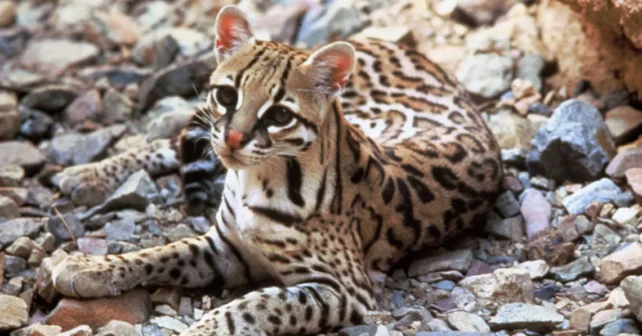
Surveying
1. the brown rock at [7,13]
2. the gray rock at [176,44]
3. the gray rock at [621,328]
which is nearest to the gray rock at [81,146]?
the gray rock at [176,44]

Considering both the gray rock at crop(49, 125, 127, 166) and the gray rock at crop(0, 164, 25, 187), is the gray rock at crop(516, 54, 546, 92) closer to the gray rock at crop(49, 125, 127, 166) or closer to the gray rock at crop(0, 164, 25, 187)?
the gray rock at crop(49, 125, 127, 166)

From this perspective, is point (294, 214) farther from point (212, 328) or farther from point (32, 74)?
point (32, 74)

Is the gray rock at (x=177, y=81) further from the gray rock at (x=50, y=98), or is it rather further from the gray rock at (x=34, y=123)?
the gray rock at (x=34, y=123)

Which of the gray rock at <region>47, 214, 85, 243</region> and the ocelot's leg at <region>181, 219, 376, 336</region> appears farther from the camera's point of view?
the gray rock at <region>47, 214, 85, 243</region>

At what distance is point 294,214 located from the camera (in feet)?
17.3

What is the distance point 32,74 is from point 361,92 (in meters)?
3.44

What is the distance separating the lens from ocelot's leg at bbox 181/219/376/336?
501 cm

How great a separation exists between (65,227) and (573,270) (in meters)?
3.05

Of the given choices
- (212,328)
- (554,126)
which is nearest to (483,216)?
(554,126)

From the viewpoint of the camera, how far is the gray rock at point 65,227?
249 inches

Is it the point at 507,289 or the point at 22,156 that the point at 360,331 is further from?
the point at 22,156

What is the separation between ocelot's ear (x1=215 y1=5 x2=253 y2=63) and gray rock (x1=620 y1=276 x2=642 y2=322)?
222cm

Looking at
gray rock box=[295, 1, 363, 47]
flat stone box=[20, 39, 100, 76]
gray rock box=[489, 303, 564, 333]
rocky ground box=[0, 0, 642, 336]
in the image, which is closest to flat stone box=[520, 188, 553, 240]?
rocky ground box=[0, 0, 642, 336]

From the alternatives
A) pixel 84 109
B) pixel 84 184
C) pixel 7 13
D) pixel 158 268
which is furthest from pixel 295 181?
pixel 7 13
